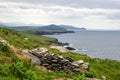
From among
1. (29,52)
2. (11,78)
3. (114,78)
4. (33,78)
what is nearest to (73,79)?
(33,78)

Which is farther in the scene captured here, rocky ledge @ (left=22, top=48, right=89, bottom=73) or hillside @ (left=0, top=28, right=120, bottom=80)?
rocky ledge @ (left=22, top=48, right=89, bottom=73)

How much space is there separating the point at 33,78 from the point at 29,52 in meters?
17.3

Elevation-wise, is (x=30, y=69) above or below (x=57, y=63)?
above

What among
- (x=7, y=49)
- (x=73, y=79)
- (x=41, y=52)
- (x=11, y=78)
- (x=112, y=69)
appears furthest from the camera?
(x=112, y=69)

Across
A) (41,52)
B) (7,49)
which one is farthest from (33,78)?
(41,52)

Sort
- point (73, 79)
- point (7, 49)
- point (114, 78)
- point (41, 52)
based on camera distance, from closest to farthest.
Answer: point (73, 79)
point (7, 49)
point (41, 52)
point (114, 78)

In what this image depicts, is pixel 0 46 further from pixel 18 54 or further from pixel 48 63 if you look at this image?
pixel 48 63

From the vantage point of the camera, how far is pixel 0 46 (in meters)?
44.9

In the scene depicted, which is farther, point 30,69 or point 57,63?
point 57,63

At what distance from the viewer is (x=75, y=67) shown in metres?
46.6

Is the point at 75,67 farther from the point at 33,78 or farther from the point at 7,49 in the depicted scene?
the point at 33,78

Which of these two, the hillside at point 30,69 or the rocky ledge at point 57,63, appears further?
the rocky ledge at point 57,63

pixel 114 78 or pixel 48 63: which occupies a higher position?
pixel 48 63

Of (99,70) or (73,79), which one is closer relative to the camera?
(73,79)
